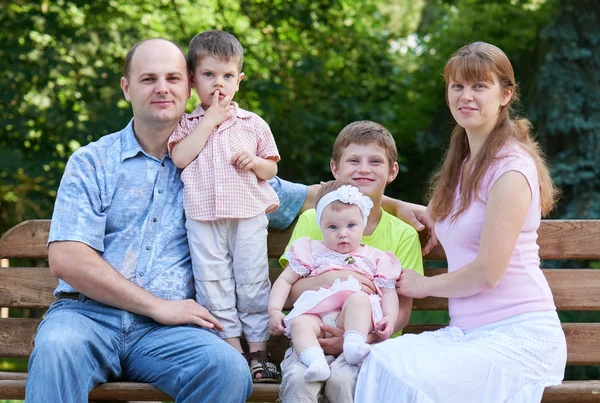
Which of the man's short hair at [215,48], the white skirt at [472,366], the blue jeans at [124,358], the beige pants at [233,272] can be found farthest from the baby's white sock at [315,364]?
the man's short hair at [215,48]

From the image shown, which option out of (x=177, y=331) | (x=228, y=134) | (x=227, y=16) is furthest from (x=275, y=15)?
(x=177, y=331)

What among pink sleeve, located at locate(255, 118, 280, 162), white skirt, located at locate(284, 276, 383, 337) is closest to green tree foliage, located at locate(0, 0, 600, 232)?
pink sleeve, located at locate(255, 118, 280, 162)

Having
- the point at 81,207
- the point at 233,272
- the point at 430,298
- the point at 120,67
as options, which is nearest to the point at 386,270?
the point at 430,298

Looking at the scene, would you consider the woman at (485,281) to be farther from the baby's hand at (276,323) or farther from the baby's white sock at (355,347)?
the baby's hand at (276,323)

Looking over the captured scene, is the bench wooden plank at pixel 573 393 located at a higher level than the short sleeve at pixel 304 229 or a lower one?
lower

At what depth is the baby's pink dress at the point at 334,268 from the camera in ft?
10.1

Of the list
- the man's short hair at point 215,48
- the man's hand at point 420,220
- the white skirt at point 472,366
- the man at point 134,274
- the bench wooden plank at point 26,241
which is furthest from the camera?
the bench wooden plank at point 26,241

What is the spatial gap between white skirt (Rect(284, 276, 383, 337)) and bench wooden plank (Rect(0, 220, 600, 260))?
2.42 ft

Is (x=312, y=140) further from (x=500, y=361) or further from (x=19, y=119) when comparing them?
(x=500, y=361)

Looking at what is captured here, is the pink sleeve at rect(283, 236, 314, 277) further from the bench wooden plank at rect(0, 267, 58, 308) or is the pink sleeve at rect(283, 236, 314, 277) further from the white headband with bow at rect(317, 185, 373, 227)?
the bench wooden plank at rect(0, 267, 58, 308)

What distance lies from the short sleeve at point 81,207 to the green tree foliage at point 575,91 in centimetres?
455

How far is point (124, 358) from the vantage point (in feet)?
10.3

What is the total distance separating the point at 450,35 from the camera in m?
8.15

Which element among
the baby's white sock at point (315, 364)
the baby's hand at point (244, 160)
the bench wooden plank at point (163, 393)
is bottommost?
the bench wooden plank at point (163, 393)
